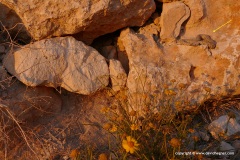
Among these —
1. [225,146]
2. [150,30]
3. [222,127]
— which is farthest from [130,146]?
[150,30]

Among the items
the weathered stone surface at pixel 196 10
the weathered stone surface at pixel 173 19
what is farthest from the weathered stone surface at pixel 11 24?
the weathered stone surface at pixel 196 10

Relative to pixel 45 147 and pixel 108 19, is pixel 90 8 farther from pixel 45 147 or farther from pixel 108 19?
pixel 45 147

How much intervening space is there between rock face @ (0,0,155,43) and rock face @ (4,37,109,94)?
112 millimetres

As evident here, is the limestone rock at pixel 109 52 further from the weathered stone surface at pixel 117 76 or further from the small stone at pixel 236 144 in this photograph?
the small stone at pixel 236 144

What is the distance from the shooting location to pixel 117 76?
240 cm

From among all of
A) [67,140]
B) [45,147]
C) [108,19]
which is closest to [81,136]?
[67,140]

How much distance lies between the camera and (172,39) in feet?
8.50

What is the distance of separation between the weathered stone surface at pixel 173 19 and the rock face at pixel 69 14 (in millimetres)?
252

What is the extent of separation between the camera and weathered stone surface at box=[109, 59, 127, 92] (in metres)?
2.41

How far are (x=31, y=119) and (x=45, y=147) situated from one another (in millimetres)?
317

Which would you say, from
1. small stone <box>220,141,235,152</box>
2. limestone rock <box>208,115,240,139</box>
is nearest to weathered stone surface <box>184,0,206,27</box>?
limestone rock <box>208,115,240,139</box>

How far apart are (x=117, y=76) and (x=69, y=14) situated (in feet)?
2.32

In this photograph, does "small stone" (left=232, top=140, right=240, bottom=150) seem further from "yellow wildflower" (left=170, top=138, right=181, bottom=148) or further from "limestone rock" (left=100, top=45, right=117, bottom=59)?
"limestone rock" (left=100, top=45, right=117, bottom=59)

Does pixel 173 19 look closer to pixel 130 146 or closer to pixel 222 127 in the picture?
pixel 222 127
